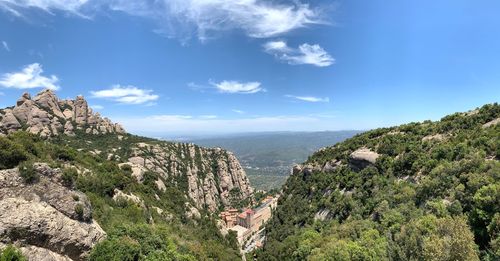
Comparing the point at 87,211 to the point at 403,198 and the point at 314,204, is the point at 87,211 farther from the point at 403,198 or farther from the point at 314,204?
the point at 314,204

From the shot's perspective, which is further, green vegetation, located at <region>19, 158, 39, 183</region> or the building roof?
the building roof

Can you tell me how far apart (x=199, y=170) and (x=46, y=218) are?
110m

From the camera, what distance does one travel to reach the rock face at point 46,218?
77.3 feet

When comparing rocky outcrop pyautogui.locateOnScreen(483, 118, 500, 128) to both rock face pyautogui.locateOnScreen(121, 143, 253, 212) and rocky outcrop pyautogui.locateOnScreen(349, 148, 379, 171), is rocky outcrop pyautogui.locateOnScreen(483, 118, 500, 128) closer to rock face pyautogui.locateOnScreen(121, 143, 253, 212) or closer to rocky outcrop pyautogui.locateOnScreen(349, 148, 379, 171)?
rocky outcrop pyautogui.locateOnScreen(349, 148, 379, 171)

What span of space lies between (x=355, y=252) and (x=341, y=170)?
139 feet

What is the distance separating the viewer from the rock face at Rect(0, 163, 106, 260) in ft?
77.3

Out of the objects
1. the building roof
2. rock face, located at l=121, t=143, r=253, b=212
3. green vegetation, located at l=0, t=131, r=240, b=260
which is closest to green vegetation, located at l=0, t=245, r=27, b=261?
green vegetation, located at l=0, t=131, r=240, b=260

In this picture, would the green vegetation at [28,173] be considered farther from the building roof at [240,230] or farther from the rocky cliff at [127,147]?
the building roof at [240,230]

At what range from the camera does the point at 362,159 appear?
70.8m

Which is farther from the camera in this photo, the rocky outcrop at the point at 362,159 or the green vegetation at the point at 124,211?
the rocky outcrop at the point at 362,159

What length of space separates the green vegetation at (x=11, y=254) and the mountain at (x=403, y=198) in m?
28.3

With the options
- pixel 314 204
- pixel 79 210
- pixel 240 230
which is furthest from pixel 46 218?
pixel 240 230

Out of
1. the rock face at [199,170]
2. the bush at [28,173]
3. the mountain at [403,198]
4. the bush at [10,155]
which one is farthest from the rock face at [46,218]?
the rock face at [199,170]

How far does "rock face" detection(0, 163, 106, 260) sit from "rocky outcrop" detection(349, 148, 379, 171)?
56075 millimetres
